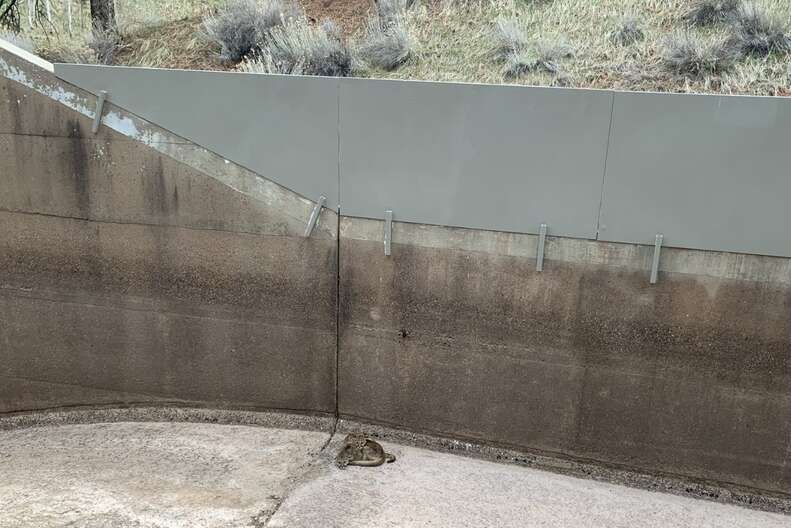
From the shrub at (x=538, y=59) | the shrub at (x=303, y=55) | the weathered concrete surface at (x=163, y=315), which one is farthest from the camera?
the shrub at (x=303, y=55)

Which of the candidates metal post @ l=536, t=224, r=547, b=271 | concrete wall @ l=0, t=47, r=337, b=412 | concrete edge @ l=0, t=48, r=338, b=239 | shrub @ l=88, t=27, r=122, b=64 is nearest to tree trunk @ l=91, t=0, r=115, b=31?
shrub @ l=88, t=27, r=122, b=64

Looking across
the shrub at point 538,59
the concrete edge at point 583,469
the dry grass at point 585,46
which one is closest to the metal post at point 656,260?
the concrete edge at point 583,469

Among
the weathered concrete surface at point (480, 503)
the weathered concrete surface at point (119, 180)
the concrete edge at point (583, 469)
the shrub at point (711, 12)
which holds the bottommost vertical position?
the weathered concrete surface at point (480, 503)

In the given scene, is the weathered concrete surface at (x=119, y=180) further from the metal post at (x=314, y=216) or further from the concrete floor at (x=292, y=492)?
the concrete floor at (x=292, y=492)

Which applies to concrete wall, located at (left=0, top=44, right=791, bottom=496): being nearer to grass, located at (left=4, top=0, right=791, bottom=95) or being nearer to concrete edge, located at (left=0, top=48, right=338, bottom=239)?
concrete edge, located at (left=0, top=48, right=338, bottom=239)

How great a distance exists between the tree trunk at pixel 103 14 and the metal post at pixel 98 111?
459cm

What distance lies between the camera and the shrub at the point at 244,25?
8289 mm

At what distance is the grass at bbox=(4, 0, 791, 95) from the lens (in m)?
6.39

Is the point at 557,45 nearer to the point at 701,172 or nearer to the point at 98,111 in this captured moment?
the point at 701,172

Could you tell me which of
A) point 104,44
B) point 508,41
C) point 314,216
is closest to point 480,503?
point 314,216

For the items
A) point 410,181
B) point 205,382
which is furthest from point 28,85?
point 410,181

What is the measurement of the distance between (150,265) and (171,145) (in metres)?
1.24

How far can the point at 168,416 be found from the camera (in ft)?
19.9

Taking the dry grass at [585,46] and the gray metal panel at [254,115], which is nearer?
the gray metal panel at [254,115]
